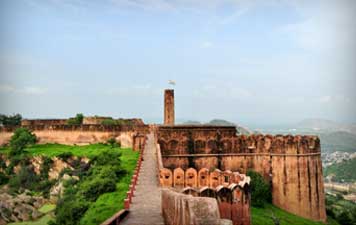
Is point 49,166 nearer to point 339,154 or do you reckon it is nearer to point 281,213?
point 281,213

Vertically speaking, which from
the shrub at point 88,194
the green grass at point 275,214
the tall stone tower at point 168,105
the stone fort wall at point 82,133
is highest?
the tall stone tower at point 168,105

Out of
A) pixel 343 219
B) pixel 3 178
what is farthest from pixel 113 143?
pixel 343 219

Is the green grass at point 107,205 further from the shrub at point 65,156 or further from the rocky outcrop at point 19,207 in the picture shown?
the shrub at point 65,156

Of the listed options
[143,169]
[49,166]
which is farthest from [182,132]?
[49,166]

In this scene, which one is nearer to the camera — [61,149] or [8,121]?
[61,149]

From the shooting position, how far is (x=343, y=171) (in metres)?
71.6

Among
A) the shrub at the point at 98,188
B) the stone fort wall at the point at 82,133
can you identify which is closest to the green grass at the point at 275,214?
the shrub at the point at 98,188

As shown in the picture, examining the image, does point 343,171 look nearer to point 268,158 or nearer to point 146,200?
point 268,158

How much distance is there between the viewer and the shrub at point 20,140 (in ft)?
100

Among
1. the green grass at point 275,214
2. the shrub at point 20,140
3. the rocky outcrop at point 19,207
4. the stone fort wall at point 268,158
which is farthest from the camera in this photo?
the shrub at point 20,140

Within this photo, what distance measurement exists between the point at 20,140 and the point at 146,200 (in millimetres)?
21935

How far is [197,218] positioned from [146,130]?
83.1ft

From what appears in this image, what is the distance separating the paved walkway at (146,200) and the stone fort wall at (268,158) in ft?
7.57

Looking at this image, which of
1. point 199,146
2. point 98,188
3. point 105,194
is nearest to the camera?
point 105,194
